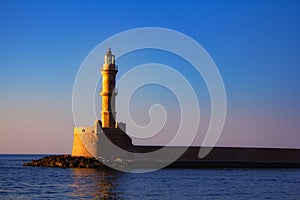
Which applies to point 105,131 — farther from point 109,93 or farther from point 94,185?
point 94,185

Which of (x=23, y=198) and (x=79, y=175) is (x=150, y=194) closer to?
(x=23, y=198)

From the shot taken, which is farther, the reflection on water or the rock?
the rock

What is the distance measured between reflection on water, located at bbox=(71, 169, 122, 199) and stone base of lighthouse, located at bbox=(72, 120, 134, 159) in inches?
138

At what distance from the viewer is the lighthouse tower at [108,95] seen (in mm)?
38844

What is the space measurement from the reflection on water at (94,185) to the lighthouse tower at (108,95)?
534 centimetres

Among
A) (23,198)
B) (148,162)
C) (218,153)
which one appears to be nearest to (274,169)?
(218,153)

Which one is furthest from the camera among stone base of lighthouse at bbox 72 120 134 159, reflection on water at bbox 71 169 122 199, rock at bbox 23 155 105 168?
stone base of lighthouse at bbox 72 120 134 159

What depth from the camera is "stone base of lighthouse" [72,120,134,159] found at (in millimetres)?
37812

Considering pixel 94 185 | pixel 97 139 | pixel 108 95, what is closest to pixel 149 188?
pixel 94 185

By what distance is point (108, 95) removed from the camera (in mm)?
38750

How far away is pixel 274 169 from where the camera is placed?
42500 millimetres

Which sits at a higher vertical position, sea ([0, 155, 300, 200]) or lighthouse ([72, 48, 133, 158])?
lighthouse ([72, 48, 133, 158])

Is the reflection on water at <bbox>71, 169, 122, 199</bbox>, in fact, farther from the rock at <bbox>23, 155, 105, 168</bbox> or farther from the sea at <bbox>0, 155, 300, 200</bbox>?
the rock at <bbox>23, 155, 105, 168</bbox>

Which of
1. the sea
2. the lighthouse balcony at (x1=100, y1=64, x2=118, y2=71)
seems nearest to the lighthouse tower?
the lighthouse balcony at (x1=100, y1=64, x2=118, y2=71)
